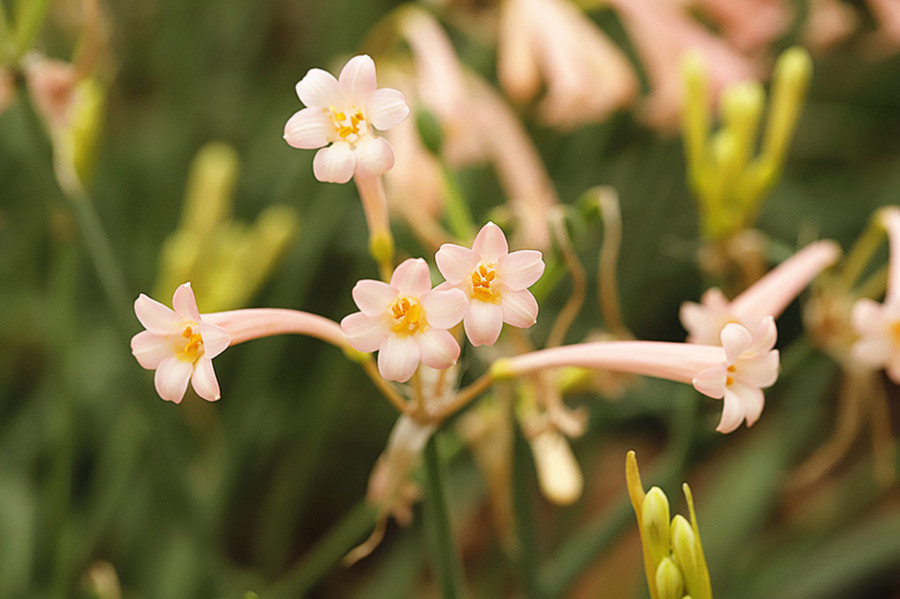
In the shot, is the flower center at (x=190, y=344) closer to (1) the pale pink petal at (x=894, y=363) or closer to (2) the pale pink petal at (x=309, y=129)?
(2) the pale pink petal at (x=309, y=129)

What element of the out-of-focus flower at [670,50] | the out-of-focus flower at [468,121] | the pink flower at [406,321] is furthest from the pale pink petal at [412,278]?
the out-of-focus flower at [670,50]

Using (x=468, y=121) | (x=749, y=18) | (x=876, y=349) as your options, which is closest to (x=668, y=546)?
(x=876, y=349)

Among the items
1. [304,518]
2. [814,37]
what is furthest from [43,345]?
[814,37]

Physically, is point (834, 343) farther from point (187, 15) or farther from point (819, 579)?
point (187, 15)

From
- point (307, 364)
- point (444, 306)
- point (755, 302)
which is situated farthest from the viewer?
point (307, 364)

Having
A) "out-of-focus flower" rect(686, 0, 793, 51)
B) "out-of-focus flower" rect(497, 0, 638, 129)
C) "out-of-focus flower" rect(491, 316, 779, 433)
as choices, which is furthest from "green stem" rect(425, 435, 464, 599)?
"out-of-focus flower" rect(686, 0, 793, 51)

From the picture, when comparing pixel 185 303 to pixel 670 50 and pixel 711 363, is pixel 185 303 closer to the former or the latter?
pixel 711 363
